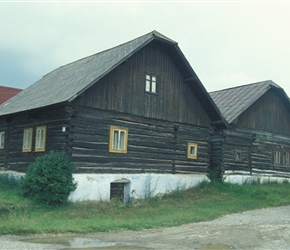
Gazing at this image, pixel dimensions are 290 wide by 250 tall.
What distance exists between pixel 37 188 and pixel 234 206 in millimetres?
8458

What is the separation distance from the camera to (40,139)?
64.0 ft

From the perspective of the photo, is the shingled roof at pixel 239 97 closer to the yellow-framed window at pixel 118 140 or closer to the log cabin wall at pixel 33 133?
the yellow-framed window at pixel 118 140

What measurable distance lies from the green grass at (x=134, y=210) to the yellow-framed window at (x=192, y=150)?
155cm

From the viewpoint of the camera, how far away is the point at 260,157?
27.2 m

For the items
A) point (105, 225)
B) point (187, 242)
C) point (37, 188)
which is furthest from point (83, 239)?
point (37, 188)

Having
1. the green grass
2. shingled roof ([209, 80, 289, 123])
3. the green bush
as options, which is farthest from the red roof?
the green bush

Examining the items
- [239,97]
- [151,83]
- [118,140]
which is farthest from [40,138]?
[239,97]

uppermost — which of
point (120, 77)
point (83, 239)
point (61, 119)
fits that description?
point (120, 77)

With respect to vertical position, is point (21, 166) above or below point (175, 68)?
below

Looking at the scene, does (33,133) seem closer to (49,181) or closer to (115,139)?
(115,139)

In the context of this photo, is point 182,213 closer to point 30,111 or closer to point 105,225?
point 105,225

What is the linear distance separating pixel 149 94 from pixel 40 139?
5.40 m

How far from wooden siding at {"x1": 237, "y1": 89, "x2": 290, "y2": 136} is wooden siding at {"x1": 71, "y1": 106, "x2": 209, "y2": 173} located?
4.01m

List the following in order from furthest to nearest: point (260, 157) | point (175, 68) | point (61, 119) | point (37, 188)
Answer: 1. point (260, 157)
2. point (175, 68)
3. point (61, 119)
4. point (37, 188)
